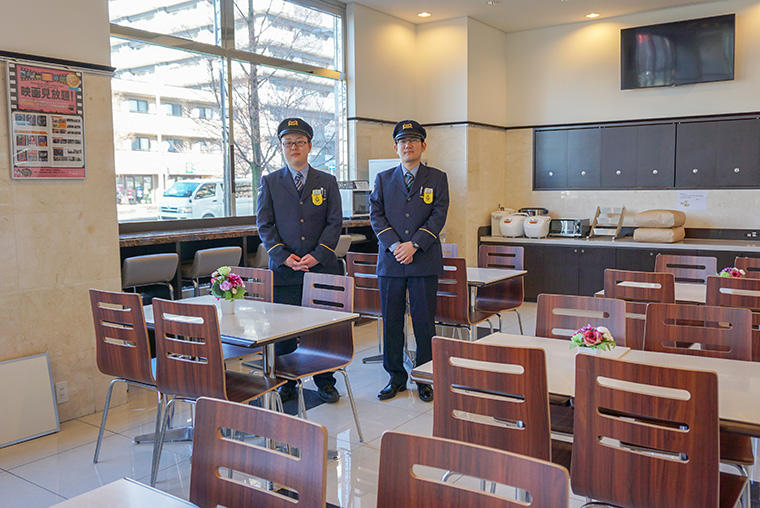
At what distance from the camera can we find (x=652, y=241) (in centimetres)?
725

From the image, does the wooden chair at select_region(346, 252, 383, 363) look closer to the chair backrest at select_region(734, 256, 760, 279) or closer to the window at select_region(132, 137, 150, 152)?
the window at select_region(132, 137, 150, 152)

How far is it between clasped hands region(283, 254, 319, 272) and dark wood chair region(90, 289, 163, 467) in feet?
3.62

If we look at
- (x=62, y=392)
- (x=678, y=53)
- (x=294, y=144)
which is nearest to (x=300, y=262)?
(x=294, y=144)

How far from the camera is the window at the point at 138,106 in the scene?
541cm

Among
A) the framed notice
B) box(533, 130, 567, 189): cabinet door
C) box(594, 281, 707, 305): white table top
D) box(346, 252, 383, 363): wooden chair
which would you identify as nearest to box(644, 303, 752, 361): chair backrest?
box(594, 281, 707, 305): white table top

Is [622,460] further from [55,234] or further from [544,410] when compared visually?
[55,234]

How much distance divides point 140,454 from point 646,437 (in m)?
2.73

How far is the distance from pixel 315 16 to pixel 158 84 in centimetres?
224

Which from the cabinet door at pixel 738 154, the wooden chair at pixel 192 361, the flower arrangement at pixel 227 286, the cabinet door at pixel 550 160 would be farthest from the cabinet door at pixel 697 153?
the wooden chair at pixel 192 361

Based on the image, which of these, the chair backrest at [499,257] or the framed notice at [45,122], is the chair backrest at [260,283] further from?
the chair backrest at [499,257]

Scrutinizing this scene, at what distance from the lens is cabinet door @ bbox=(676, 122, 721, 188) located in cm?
735

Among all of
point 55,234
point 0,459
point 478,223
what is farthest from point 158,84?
→ point 478,223

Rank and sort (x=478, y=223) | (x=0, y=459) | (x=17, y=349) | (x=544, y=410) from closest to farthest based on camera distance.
Result: (x=544, y=410) < (x=0, y=459) < (x=17, y=349) < (x=478, y=223)

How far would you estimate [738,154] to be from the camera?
23.7 feet
